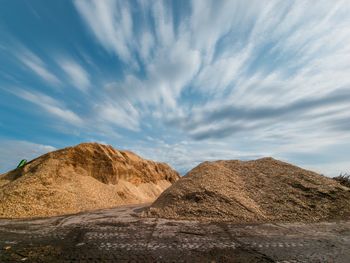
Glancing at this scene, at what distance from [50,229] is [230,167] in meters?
9.52

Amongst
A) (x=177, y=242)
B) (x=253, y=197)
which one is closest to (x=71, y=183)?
(x=253, y=197)

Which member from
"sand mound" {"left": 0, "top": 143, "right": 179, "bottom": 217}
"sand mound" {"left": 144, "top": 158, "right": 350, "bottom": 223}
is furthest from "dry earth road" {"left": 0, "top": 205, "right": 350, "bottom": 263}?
"sand mound" {"left": 0, "top": 143, "right": 179, "bottom": 217}

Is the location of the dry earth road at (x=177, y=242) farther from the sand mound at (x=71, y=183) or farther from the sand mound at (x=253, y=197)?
the sand mound at (x=71, y=183)

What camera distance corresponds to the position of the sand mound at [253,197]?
8.92 metres

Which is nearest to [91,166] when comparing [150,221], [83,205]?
[83,205]

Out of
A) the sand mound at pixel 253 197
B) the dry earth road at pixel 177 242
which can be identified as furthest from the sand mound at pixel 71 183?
the sand mound at pixel 253 197

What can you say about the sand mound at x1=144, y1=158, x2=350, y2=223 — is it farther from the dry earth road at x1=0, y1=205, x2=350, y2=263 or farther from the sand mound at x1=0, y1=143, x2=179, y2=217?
the sand mound at x1=0, y1=143, x2=179, y2=217

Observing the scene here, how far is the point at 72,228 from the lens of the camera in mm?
7137

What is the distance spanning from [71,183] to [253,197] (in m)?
11.0

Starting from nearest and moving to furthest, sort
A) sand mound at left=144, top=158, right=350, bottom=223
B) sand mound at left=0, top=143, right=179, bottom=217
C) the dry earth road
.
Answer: the dry earth road → sand mound at left=144, top=158, right=350, bottom=223 → sand mound at left=0, top=143, right=179, bottom=217

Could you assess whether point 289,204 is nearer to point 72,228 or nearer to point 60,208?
point 72,228

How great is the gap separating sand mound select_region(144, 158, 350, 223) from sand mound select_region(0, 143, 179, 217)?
549cm

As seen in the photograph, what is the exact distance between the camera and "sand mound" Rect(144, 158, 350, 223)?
29.3 ft

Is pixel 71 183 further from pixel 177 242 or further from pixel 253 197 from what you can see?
pixel 177 242
